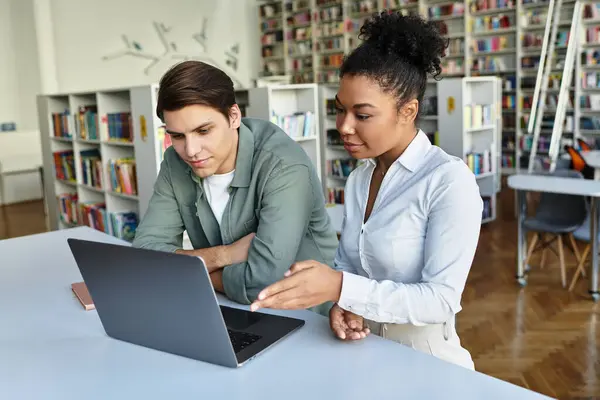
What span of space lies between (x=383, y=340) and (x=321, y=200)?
2.27ft

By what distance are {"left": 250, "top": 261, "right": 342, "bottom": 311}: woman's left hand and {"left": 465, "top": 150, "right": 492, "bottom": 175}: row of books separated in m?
5.57

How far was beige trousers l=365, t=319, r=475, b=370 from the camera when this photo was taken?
1.43 m

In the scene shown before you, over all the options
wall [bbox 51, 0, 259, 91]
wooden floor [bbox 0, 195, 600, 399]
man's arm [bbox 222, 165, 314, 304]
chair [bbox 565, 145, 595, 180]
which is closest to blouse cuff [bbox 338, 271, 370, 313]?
man's arm [bbox 222, 165, 314, 304]

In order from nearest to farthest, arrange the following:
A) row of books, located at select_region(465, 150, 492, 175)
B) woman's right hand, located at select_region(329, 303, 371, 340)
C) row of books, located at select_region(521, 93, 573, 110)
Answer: woman's right hand, located at select_region(329, 303, 371, 340) → row of books, located at select_region(465, 150, 492, 175) → row of books, located at select_region(521, 93, 573, 110)

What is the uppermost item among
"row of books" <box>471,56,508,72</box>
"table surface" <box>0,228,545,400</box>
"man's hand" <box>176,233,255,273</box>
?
"row of books" <box>471,56,508,72</box>

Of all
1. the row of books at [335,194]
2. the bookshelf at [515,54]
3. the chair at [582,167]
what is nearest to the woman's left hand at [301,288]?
the chair at [582,167]

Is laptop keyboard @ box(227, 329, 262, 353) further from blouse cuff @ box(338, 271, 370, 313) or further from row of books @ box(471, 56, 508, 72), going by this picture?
row of books @ box(471, 56, 508, 72)

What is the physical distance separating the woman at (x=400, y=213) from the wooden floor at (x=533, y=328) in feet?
5.72

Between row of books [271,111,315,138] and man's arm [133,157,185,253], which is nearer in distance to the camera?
man's arm [133,157,185,253]

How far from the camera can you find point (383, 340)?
1.32 metres

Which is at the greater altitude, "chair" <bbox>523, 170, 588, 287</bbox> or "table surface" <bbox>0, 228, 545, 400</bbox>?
"table surface" <bbox>0, 228, 545, 400</bbox>

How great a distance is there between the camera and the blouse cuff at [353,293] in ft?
3.97

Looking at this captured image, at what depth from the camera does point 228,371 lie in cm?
121

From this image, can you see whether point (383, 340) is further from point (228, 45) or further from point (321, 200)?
point (228, 45)
